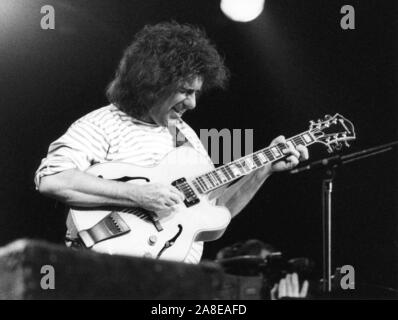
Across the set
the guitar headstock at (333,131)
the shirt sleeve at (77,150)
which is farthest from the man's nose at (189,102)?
the guitar headstock at (333,131)

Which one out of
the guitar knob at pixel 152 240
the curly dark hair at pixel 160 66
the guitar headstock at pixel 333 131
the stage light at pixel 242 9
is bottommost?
the guitar knob at pixel 152 240

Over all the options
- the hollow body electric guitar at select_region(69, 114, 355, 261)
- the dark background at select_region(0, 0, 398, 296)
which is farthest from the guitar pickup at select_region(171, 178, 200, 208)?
the dark background at select_region(0, 0, 398, 296)

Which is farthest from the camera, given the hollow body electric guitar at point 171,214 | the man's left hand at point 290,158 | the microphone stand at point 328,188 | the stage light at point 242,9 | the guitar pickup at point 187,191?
the stage light at point 242,9

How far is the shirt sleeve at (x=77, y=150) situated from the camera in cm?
230

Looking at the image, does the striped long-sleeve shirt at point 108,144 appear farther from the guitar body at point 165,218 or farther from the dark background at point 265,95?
the dark background at point 265,95

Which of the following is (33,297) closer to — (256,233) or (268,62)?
(256,233)

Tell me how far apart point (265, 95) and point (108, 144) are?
0.89 meters

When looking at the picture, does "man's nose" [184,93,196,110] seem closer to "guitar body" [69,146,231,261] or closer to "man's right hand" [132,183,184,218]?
"guitar body" [69,146,231,261]

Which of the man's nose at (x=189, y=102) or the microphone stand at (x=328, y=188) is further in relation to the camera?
the microphone stand at (x=328, y=188)

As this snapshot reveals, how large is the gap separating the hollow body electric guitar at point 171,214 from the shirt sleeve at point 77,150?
0.07 meters

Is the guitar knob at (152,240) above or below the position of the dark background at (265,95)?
below

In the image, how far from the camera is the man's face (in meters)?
2.53

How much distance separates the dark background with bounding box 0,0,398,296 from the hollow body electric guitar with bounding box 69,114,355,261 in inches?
12.3

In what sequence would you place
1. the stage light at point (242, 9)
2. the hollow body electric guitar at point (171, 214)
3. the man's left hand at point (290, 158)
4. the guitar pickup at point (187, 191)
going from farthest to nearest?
the stage light at point (242, 9), the man's left hand at point (290, 158), the guitar pickup at point (187, 191), the hollow body electric guitar at point (171, 214)
